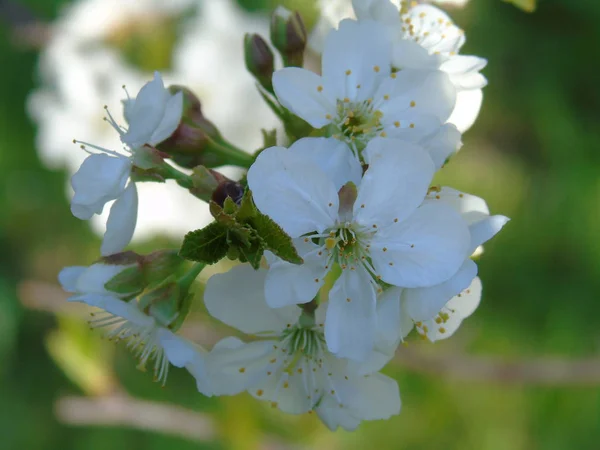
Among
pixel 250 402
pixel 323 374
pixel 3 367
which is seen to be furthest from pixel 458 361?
pixel 3 367

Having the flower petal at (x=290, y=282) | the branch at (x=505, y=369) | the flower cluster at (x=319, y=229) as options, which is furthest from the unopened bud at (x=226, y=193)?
the branch at (x=505, y=369)

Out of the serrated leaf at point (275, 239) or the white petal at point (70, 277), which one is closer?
the serrated leaf at point (275, 239)

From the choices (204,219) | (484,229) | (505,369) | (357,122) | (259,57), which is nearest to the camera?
(484,229)

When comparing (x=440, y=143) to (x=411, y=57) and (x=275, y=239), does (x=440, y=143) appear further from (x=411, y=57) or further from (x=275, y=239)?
(x=275, y=239)

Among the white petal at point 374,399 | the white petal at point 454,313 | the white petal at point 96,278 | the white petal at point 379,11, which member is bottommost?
the white petal at point 374,399

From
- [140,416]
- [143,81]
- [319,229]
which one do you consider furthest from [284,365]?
[143,81]

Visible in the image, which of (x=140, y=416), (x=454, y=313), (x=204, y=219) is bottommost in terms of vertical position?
(x=140, y=416)

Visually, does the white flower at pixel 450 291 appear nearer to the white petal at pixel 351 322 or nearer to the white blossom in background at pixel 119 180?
the white petal at pixel 351 322
